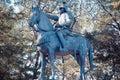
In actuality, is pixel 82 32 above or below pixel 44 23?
below

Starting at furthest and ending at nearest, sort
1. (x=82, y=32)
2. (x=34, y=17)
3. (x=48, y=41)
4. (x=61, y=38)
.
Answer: (x=82, y=32), (x=61, y=38), (x=48, y=41), (x=34, y=17)

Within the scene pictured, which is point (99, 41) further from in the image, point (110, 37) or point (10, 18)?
point (10, 18)

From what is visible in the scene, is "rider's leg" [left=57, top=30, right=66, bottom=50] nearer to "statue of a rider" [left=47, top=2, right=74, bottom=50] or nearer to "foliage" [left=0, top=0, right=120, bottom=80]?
"statue of a rider" [left=47, top=2, right=74, bottom=50]

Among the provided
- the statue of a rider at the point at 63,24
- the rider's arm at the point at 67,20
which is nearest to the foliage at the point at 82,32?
the statue of a rider at the point at 63,24

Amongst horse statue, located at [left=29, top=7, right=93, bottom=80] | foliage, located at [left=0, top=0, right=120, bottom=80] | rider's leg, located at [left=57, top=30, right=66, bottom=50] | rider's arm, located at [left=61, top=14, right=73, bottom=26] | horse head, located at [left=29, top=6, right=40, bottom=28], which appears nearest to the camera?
horse head, located at [left=29, top=6, right=40, bottom=28]

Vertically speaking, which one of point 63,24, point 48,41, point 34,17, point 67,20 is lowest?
point 48,41

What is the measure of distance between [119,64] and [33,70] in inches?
243

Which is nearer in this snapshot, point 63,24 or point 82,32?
point 63,24

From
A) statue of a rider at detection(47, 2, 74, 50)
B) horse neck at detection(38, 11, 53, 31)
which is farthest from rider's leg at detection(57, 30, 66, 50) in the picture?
horse neck at detection(38, 11, 53, 31)

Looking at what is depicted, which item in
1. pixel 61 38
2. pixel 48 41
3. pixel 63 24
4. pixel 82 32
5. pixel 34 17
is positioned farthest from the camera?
pixel 82 32

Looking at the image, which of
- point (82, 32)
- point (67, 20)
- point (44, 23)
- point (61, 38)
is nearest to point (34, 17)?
point (44, 23)

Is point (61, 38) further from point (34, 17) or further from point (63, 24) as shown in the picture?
point (34, 17)

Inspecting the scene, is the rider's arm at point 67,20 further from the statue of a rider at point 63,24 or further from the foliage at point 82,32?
the foliage at point 82,32

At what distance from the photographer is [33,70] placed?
22250 mm
